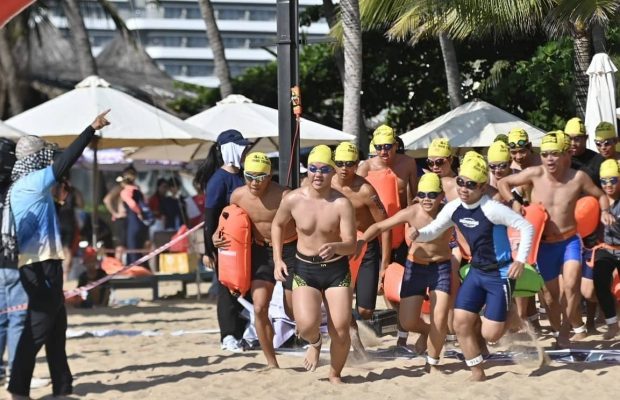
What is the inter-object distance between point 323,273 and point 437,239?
94 centimetres

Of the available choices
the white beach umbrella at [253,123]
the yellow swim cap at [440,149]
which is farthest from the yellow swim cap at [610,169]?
the white beach umbrella at [253,123]

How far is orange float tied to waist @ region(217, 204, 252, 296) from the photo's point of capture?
905 cm

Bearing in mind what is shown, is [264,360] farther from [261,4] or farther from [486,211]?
[261,4]

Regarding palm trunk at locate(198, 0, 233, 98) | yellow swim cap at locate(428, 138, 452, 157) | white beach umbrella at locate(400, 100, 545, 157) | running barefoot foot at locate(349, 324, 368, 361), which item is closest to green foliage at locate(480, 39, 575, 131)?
white beach umbrella at locate(400, 100, 545, 157)

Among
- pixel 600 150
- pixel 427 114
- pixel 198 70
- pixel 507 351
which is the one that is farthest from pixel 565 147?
pixel 198 70

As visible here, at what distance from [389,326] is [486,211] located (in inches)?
115

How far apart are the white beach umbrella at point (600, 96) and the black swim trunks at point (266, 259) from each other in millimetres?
4413

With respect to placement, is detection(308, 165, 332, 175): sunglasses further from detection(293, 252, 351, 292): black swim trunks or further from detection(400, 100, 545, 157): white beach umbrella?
detection(400, 100, 545, 157): white beach umbrella

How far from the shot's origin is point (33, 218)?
7.80 meters

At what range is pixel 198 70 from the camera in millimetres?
110438

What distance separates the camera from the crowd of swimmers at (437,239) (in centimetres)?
804

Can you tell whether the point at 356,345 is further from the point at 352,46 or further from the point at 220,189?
the point at 352,46

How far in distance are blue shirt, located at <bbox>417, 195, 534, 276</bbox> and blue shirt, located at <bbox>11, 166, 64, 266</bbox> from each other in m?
2.65

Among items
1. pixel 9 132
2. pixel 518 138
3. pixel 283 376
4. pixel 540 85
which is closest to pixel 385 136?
pixel 518 138
